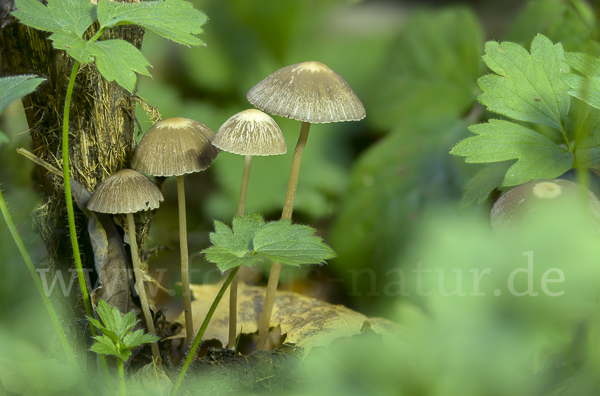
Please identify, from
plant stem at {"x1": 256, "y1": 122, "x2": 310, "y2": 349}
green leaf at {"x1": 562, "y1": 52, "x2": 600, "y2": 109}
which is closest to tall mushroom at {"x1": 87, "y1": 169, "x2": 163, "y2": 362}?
→ plant stem at {"x1": 256, "y1": 122, "x2": 310, "y2": 349}

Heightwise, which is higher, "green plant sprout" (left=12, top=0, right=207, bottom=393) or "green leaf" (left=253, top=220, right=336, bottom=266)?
"green plant sprout" (left=12, top=0, right=207, bottom=393)

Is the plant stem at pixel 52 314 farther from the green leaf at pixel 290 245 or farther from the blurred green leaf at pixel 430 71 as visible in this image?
the blurred green leaf at pixel 430 71

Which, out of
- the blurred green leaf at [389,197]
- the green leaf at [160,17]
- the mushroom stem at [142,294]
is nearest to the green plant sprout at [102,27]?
the green leaf at [160,17]

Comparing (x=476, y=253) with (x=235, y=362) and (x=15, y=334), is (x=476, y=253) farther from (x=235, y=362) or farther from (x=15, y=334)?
(x=15, y=334)

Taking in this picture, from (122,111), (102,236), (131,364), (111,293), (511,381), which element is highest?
(122,111)

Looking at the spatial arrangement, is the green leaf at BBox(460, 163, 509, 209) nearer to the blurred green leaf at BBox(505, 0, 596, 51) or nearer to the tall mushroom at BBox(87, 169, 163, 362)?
the blurred green leaf at BBox(505, 0, 596, 51)

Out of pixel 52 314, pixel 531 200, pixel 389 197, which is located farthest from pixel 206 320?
pixel 389 197

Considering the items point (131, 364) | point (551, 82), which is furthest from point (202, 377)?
point (551, 82)
